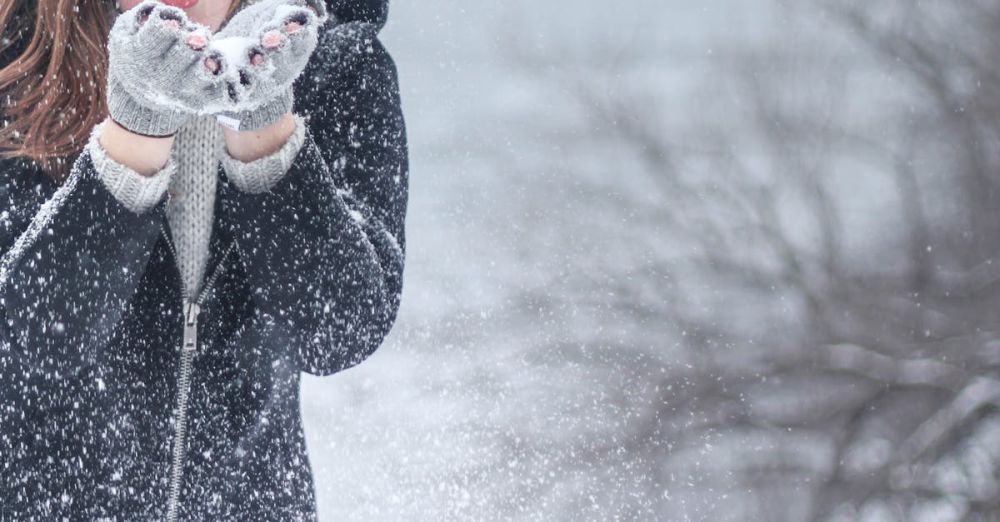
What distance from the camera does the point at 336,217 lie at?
0.90 metres

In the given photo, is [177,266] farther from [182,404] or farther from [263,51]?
[263,51]

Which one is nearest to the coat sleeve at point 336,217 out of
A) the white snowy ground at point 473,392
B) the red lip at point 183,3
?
the red lip at point 183,3

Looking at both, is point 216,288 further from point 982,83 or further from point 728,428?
point 982,83

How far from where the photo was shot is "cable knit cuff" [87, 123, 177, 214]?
82 cm

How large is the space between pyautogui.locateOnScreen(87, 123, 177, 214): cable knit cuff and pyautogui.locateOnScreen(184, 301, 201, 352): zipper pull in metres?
0.10

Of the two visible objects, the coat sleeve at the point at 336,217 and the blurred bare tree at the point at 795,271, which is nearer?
the coat sleeve at the point at 336,217

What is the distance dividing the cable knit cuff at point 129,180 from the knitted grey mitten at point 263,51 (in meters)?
0.07

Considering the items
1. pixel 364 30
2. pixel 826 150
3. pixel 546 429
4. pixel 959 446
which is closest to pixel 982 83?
pixel 826 150

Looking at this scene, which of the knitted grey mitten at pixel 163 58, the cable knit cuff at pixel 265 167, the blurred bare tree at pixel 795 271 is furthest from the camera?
the blurred bare tree at pixel 795 271

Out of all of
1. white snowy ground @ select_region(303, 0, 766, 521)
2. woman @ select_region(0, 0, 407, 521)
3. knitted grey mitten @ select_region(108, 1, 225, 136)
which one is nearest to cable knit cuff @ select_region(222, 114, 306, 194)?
woman @ select_region(0, 0, 407, 521)

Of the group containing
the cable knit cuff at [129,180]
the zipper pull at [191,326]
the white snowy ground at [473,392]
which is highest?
the cable knit cuff at [129,180]

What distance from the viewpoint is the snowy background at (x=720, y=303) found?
23.0 feet

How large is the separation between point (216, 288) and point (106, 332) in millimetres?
110

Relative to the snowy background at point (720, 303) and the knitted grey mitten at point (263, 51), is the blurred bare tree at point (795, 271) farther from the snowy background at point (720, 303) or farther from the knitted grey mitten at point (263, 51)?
the knitted grey mitten at point (263, 51)
